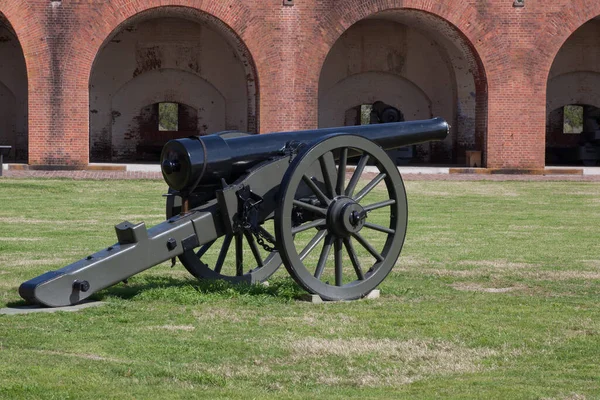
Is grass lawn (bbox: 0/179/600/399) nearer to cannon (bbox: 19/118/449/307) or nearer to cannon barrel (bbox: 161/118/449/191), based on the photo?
cannon (bbox: 19/118/449/307)

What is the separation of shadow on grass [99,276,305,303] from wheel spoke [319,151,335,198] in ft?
2.58

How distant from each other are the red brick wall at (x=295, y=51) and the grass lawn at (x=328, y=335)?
12113 mm

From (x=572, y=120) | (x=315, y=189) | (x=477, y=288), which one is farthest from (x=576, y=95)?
(x=315, y=189)

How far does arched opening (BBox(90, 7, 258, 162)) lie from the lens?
28156mm

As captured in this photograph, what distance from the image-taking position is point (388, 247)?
26.8 feet

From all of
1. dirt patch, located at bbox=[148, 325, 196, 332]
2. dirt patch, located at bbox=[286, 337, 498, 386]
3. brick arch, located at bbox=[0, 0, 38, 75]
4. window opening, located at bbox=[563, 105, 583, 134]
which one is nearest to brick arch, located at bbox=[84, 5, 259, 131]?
brick arch, located at bbox=[0, 0, 38, 75]

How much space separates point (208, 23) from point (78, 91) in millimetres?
3211

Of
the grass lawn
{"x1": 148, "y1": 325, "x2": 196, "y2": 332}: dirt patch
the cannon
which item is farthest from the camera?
the cannon

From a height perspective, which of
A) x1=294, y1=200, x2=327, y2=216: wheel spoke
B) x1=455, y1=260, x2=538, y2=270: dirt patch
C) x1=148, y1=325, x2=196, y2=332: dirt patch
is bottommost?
x1=148, y1=325, x2=196, y2=332: dirt patch

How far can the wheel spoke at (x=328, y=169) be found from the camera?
305 inches

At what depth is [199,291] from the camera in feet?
26.7

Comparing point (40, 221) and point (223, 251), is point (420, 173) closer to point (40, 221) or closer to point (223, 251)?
point (40, 221)

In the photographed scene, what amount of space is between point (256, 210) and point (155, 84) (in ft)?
69.5

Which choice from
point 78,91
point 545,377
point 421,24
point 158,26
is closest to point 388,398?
point 545,377
